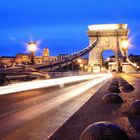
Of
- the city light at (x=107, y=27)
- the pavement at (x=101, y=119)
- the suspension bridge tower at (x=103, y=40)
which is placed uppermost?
the city light at (x=107, y=27)

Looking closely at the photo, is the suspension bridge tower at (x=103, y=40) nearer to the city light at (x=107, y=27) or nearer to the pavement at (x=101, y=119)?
the city light at (x=107, y=27)

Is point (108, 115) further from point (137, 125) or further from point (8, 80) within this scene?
point (8, 80)

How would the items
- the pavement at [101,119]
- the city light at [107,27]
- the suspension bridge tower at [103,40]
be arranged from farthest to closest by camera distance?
the city light at [107,27]
the suspension bridge tower at [103,40]
the pavement at [101,119]

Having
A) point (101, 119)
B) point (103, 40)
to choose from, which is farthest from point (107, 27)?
point (101, 119)

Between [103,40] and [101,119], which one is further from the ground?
[103,40]

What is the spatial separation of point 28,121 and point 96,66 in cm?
12204

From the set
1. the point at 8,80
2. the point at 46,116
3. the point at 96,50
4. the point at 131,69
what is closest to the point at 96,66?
the point at 96,50

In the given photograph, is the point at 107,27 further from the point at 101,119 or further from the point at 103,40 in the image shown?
the point at 101,119

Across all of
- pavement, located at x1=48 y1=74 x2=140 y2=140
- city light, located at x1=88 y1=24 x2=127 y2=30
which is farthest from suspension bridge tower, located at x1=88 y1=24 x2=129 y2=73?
pavement, located at x1=48 y1=74 x2=140 y2=140

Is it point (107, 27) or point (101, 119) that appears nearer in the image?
point (101, 119)

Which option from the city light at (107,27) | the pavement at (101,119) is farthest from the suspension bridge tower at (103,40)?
the pavement at (101,119)

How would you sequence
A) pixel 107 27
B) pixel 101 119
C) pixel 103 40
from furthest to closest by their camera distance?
pixel 107 27 < pixel 103 40 < pixel 101 119

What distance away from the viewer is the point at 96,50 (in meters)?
145

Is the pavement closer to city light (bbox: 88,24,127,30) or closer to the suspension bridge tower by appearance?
the suspension bridge tower
